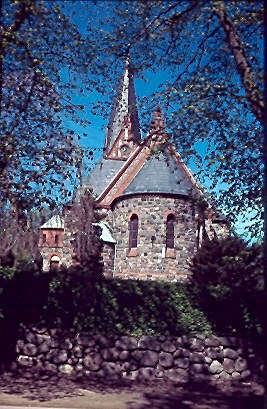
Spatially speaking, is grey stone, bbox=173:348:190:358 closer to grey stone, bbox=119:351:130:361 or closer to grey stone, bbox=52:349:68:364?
grey stone, bbox=119:351:130:361

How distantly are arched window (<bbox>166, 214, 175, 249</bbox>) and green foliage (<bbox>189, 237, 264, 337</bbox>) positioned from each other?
15893mm

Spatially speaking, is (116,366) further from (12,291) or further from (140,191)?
(140,191)

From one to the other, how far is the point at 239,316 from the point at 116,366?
346cm

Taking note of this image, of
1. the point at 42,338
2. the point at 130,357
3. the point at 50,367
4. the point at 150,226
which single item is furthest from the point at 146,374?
the point at 150,226

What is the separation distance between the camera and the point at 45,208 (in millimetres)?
11438

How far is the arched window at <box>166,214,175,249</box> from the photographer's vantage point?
29844mm

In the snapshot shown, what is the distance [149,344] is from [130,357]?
567mm

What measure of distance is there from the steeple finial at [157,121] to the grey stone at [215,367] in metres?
6.00

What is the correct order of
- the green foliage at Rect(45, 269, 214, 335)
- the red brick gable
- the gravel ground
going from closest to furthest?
the gravel ground < the green foliage at Rect(45, 269, 214, 335) < the red brick gable

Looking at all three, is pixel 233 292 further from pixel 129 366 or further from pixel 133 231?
pixel 133 231

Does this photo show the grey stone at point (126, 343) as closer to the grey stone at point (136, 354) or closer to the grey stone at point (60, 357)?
the grey stone at point (136, 354)

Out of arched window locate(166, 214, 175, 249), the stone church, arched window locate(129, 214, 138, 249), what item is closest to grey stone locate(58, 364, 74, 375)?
the stone church

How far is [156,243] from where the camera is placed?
29.5 meters

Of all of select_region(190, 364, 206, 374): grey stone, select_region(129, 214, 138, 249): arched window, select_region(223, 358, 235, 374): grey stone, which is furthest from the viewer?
select_region(129, 214, 138, 249): arched window
